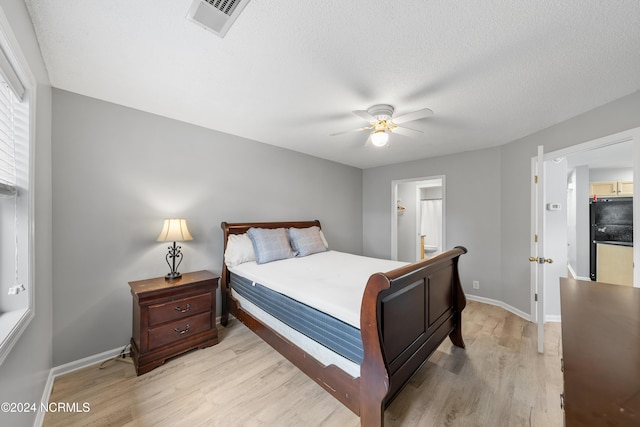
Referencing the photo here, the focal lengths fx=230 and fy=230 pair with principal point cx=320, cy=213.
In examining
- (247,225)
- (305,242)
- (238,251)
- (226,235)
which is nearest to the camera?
(238,251)

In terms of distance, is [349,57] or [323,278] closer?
[349,57]

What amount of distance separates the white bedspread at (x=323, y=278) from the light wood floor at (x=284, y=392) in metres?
0.71

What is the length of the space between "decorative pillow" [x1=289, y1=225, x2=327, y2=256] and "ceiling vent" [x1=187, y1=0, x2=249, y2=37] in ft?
7.91

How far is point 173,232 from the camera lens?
7.38ft

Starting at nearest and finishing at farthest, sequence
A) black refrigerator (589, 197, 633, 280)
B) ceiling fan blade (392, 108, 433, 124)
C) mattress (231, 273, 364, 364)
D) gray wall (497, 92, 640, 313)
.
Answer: mattress (231, 273, 364, 364) < ceiling fan blade (392, 108, 433, 124) < gray wall (497, 92, 640, 313) < black refrigerator (589, 197, 633, 280)

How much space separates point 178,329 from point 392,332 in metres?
1.94

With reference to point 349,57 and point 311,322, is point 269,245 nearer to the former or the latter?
point 311,322

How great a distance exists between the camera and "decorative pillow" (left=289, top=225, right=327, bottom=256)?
322 cm

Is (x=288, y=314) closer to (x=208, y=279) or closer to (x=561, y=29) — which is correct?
(x=208, y=279)

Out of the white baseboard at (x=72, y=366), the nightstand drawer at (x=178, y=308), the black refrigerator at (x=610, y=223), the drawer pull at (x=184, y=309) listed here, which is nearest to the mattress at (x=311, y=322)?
the nightstand drawer at (x=178, y=308)

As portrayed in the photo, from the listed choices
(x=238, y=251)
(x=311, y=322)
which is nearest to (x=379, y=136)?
(x=311, y=322)

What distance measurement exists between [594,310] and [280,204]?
3221mm

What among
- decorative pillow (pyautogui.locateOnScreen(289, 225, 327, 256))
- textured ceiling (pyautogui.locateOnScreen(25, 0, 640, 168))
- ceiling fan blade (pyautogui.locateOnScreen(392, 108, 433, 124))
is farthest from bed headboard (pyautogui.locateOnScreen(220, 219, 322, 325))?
ceiling fan blade (pyautogui.locateOnScreen(392, 108, 433, 124))

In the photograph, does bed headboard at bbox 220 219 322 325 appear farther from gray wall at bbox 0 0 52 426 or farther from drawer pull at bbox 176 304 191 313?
gray wall at bbox 0 0 52 426
